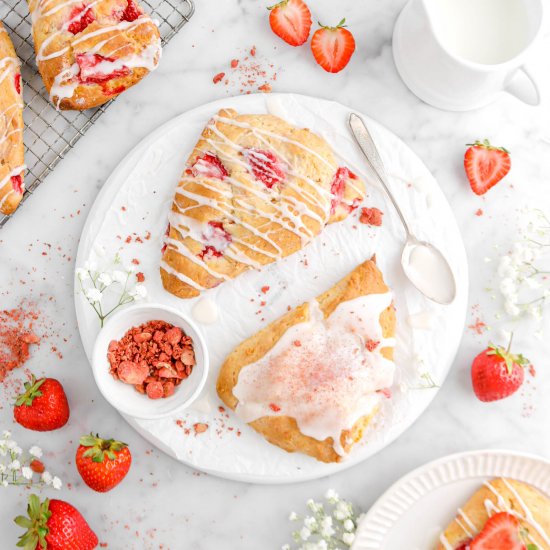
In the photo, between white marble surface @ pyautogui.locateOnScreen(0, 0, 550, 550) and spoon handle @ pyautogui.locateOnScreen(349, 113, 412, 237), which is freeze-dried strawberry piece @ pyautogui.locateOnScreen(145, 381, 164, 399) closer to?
white marble surface @ pyautogui.locateOnScreen(0, 0, 550, 550)

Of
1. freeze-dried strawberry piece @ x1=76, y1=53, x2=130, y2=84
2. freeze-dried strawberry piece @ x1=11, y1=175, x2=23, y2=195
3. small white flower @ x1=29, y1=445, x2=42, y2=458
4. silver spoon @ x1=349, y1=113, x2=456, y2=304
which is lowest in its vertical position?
silver spoon @ x1=349, y1=113, x2=456, y2=304

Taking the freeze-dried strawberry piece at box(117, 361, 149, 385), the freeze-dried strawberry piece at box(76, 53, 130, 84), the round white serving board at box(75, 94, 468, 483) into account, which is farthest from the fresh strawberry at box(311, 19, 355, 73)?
the freeze-dried strawberry piece at box(117, 361, 149, 385)

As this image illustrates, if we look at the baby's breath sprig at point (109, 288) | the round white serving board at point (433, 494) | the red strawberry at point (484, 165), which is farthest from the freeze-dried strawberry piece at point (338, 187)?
the round white serving board at point (433, 494)

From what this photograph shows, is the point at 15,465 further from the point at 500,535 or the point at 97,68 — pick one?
the point at 500,535

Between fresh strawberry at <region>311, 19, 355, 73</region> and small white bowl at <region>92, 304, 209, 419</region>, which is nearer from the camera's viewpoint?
small white bowl at <region>92, 304, 209, 419</region>

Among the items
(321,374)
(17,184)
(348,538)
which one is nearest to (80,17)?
(17,184)
